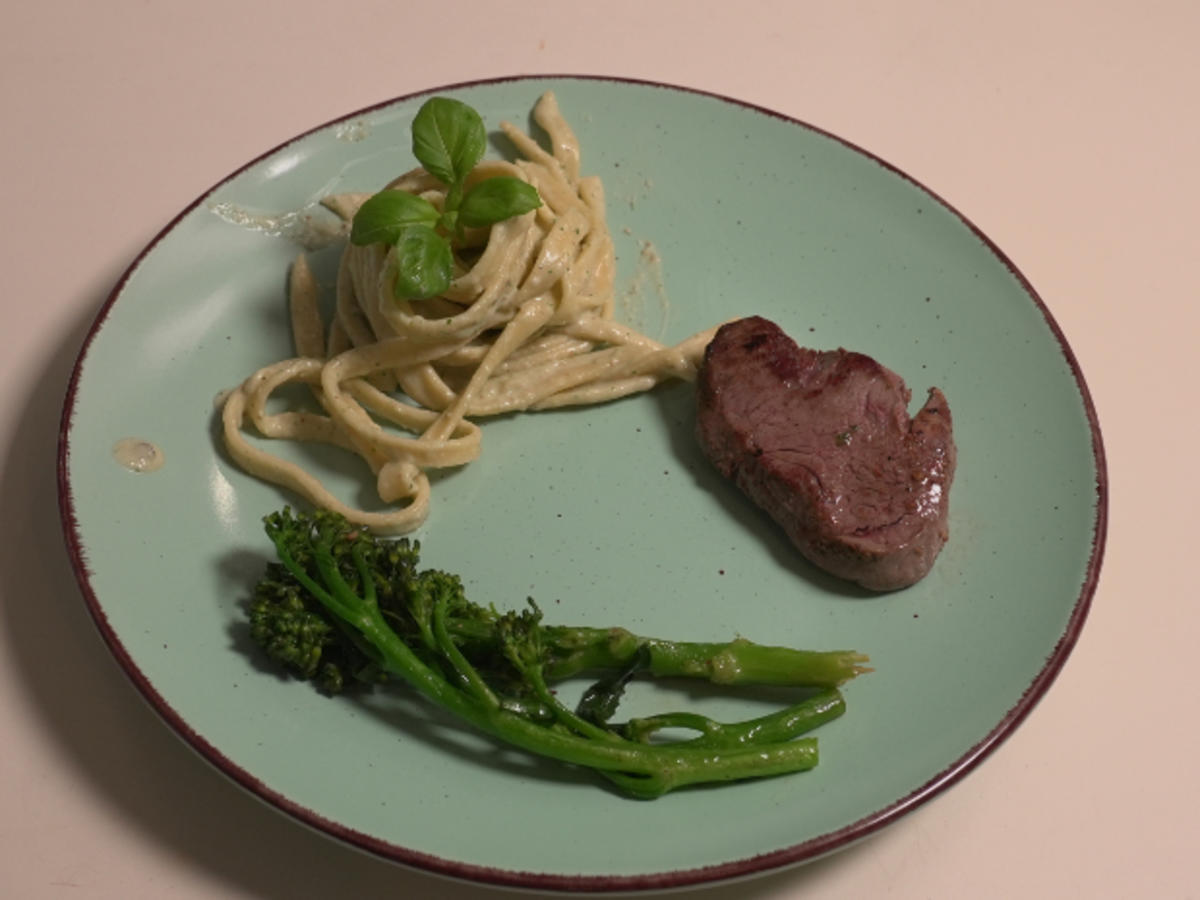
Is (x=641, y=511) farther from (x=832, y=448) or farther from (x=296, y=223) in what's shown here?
(x=296, y=223)

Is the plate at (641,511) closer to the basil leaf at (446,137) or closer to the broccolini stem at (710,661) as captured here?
the broccolini stem at (710,661)

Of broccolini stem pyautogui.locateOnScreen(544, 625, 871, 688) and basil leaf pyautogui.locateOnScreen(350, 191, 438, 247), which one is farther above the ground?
basil leaf pyautogui.locateOnScreen(350, 191, 438, 247)

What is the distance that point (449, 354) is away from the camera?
5.16 metres

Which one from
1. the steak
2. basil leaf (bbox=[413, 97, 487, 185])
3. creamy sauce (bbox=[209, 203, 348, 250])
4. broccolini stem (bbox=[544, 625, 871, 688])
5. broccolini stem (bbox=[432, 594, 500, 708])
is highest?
basil leaf (bbox=[413, 97, 487, 185])

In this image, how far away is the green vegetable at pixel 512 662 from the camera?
3.90 metres

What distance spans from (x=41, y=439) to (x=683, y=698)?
300cm

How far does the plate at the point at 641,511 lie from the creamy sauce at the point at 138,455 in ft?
0.17

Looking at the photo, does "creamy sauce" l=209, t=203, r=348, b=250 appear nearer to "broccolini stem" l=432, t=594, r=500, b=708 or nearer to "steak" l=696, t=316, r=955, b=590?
"steak" l=696, t=316, r=955, b=590

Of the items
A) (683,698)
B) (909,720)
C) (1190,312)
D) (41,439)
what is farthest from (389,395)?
(1190,312)

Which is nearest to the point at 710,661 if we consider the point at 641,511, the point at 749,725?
the point at 749,725

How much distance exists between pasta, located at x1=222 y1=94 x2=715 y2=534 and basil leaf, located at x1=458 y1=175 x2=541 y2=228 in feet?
0.66

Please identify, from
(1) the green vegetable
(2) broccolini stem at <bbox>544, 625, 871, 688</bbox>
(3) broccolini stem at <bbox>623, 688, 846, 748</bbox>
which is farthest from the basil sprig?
(3) broccolini stem at <bbox>623, 688, 846, 748</bbox>

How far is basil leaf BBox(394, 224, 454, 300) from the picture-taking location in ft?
15.2

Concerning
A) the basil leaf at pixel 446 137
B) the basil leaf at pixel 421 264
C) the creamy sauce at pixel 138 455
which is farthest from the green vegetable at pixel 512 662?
the basil leaf at pixel 446 137
